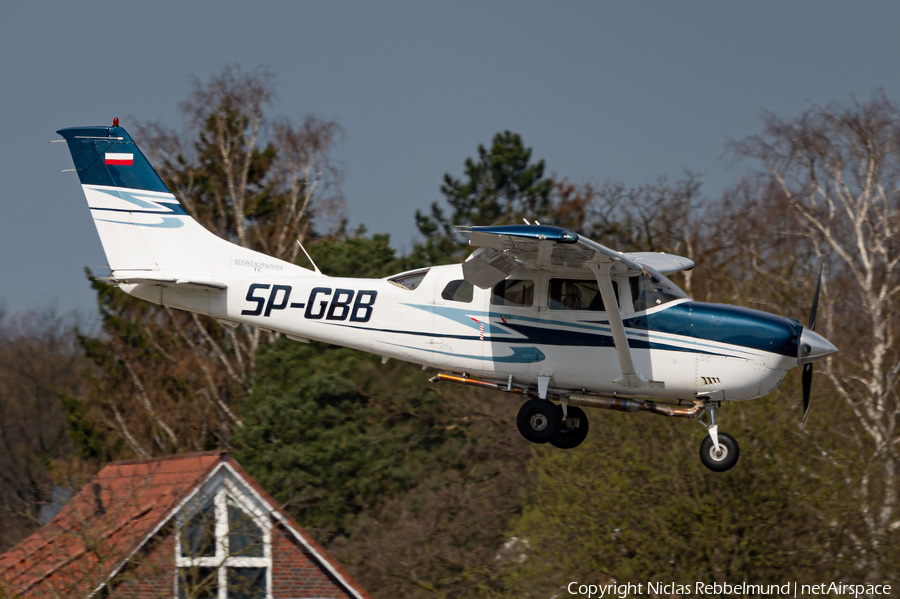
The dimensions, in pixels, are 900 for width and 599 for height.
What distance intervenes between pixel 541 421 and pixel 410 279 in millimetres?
2311

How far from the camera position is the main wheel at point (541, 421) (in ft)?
40.6

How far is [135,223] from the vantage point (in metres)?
13.6

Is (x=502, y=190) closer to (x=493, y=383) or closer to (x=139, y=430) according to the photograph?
(x=139, y=430)

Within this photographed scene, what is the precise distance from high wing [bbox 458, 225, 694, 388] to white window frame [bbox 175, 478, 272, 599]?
692 centimetres

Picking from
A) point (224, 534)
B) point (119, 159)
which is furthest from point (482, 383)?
point (224, 534)

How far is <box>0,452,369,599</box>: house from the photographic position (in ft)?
52.3

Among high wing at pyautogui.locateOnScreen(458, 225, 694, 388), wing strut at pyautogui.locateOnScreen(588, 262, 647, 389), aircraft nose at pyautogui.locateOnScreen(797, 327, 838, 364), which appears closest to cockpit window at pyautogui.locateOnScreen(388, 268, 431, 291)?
high wing at pyautogui.locateOnScreen(458, 225, 694, 388)

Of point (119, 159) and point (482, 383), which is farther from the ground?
point (119, 159)

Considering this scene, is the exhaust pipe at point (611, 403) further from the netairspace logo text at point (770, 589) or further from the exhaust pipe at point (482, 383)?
the netairspace logo text at point (770, 589)

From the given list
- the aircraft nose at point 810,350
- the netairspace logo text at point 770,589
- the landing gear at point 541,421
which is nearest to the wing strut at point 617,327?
the landing gear at point 541,421

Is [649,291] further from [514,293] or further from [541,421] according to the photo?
[541,421]

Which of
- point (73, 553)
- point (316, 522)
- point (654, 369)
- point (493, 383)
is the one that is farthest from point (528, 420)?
point (316, 522)

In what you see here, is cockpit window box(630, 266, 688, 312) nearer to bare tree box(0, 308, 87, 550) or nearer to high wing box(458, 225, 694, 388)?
high wing box(458, 225, 694, 388)

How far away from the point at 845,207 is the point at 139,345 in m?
23.5
